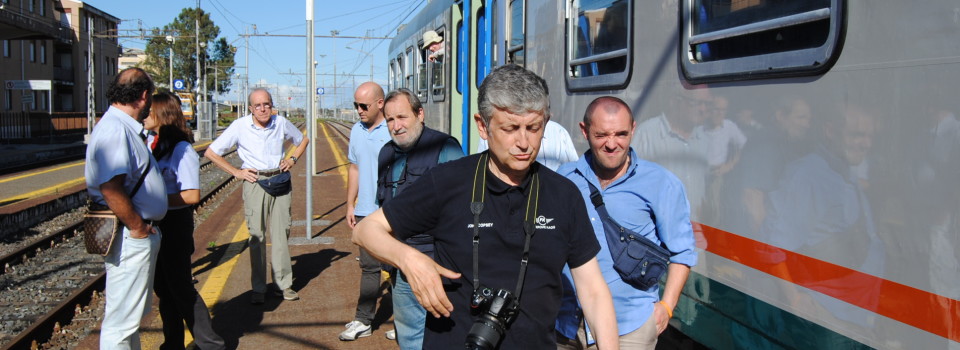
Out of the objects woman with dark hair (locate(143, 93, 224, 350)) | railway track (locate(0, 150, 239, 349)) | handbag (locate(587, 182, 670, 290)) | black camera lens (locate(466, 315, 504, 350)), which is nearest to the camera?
black camera lens (locate(466, 315, 504, 350))

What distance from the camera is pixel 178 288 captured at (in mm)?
4875

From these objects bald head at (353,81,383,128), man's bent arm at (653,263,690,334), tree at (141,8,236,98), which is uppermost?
tree at (141,8,236,98)

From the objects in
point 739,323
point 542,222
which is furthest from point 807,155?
point 542,222

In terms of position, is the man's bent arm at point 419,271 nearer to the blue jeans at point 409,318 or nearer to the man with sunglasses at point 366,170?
the blue jeans at point 409,318

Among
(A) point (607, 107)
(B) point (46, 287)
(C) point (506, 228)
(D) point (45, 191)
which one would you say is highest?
(A) point (607, 107)

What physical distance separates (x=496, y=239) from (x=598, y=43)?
2651mm

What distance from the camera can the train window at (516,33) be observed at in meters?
Answer: 6.42

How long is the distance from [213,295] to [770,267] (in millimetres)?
5387

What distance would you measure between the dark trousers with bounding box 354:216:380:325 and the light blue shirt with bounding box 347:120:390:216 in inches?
13.4

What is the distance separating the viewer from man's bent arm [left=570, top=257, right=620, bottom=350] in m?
2.54

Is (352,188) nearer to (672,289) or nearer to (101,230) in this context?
(101,230)

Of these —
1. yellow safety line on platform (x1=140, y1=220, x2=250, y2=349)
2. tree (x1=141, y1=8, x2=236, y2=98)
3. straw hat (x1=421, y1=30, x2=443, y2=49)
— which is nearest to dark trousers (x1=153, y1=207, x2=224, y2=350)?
yellow safety line on platform (x1=140, y1=220, x2=250, y2=349)

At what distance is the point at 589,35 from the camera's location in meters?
4.91

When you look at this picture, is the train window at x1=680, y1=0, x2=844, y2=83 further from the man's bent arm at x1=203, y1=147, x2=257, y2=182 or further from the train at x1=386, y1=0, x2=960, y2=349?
the man's bent arm at x1=203, y1=147, x2=257, y2=182
